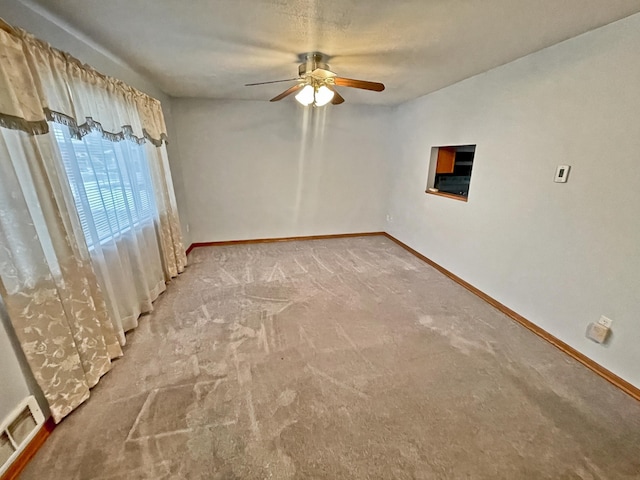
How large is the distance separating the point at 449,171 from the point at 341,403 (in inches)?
124

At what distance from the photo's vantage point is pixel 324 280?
3016mm

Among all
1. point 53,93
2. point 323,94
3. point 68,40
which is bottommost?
point 53,93

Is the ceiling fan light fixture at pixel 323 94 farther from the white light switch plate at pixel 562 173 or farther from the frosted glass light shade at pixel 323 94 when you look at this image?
the white light switch plate at pixel 562 173

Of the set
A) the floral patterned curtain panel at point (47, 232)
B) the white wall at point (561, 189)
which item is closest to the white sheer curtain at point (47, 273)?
the floral patterned curtain panel at point (47, 232)

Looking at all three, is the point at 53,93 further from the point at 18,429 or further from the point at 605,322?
the point at 605,322

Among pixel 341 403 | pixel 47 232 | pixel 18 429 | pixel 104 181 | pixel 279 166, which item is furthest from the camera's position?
pixel 279 166

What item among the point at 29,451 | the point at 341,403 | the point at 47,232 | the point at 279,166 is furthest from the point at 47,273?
the point at 279,166

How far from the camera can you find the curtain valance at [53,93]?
1146mm

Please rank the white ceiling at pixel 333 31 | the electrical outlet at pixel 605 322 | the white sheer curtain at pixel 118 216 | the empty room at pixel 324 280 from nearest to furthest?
the empty room at pixel 324 280 → the white ceiling at pixel 333 31 → the white sheer curtain at pixel 118 216 → the electrical outlet at pixel 605 322

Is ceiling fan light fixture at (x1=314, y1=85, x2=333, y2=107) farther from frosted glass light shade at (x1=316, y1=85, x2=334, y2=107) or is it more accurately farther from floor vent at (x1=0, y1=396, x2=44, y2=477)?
floor vent at (x1=0, y1=396, x2=44, y2=477)

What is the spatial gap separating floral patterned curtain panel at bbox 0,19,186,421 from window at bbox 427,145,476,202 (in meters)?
3.47

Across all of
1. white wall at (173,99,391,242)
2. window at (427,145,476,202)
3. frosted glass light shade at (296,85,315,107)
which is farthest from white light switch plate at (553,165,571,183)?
white wall at (173,99,391,242)

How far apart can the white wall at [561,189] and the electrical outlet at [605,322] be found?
3 centimetres

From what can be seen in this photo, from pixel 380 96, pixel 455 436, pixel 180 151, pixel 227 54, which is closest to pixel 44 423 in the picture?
pixel 455 436
